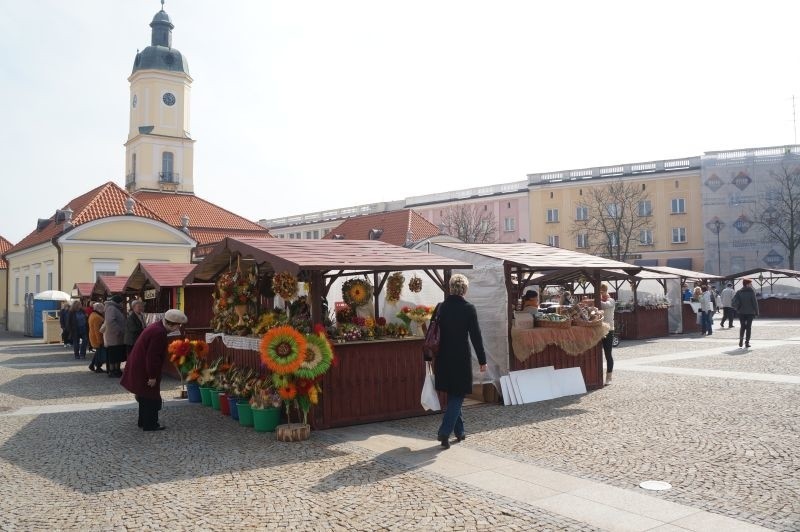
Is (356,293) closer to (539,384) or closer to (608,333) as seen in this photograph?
(539,384)

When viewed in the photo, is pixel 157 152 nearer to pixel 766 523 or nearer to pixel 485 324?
pixel 485 324

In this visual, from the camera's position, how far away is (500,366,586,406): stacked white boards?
38.0ft

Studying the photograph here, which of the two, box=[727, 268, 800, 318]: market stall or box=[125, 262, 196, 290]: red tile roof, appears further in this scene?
box=[727, 268, 800, 318]: market stall

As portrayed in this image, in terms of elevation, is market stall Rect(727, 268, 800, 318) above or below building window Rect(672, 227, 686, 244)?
below

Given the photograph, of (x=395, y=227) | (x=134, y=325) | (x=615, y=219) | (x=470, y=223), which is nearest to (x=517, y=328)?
(x=134, y=325)

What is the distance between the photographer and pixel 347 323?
34.6 feet

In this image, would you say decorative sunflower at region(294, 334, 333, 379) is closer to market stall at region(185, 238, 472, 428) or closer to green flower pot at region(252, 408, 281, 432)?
market stall at region(185, 238, 472, 428)

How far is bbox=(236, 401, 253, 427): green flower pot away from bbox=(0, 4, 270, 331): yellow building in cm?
2577

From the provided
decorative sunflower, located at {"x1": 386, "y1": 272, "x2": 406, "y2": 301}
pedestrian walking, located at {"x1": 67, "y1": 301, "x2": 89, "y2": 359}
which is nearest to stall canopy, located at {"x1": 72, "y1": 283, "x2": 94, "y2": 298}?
pedestrian walking, located at {"x1": 67, "y1": 301, "x2": 89, "y2": 359}

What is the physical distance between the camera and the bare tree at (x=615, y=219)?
5328 cm

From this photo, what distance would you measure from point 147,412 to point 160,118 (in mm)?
44436

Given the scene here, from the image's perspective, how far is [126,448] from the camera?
8.74 metres

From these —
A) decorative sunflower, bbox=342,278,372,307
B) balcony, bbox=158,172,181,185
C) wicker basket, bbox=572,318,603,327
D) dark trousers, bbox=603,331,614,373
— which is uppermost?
balcony, bbox=158,172,181,185

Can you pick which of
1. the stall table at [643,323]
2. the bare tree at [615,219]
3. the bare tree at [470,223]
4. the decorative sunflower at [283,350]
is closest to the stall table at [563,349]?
the decorative sunflower at [283,350]
